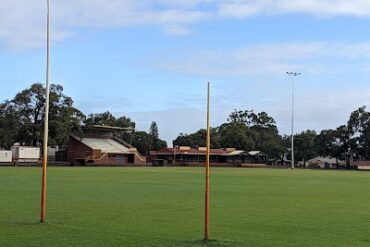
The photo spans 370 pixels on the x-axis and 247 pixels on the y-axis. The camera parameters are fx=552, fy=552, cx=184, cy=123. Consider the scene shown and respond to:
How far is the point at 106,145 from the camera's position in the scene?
11731 centimetres

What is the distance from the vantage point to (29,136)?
10188cm

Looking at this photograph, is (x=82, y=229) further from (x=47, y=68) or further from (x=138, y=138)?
(x=138, y=138)

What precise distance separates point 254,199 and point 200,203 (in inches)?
124

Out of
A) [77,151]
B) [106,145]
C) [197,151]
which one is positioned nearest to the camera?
[77,151]

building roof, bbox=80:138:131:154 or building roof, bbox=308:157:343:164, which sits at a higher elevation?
building roof, bbox=80:138:131:154

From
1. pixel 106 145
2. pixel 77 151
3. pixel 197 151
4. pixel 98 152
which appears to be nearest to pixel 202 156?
pixel 197 151

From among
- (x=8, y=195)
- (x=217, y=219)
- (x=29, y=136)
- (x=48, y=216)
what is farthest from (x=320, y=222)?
(x=29, y=136)

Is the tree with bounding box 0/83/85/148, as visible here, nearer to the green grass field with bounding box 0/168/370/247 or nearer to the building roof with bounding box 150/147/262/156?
the building roof with bounding box 150/147/262/156

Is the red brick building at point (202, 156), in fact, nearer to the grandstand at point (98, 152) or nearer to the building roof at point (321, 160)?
the grandstand at point (98, 152)

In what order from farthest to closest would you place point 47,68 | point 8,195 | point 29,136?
point 29,136, point 8,195, point 47,68

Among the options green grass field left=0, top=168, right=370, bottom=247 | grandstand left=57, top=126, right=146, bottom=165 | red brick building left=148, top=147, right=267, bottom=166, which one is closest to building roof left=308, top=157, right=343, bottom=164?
red brick building left=148, top=147, right=267, bottom=166

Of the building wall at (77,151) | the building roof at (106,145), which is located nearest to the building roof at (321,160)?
the building roof at (106,145)

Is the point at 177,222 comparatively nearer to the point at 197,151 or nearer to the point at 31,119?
the point at 31,119

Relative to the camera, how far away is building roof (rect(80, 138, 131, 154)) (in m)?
113
